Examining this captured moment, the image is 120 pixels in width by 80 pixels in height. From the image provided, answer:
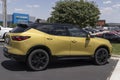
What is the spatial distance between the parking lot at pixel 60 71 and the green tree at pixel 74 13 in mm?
31326

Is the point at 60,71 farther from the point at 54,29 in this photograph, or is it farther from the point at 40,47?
the point at 54,29

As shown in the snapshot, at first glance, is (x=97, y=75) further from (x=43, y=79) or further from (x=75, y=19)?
(x=75, y=19)

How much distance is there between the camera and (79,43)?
10.8 metres

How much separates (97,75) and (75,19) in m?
34.1

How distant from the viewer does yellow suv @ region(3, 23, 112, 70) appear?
960cm

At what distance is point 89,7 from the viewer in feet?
148

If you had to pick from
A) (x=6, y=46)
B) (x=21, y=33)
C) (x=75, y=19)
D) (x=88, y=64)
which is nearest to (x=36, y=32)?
→ (x=21, y=33)

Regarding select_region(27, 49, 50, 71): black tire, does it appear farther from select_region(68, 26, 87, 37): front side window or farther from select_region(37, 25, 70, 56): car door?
select_region(68, 26, 87, 37): front side window

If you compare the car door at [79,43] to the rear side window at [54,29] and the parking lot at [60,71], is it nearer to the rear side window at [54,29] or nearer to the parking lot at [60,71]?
the rear side window at [54,29]

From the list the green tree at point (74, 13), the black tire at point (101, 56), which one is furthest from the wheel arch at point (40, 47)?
the green tree at point (74, 13)

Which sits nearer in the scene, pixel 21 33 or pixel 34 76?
pixel 34 76

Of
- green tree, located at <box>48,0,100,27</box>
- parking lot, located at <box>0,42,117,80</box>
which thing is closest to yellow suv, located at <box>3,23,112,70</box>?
parking lot, located at <box>0,42,117,80</box>

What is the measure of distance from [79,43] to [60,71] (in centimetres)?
141

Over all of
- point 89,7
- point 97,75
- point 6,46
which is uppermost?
point 89,7
